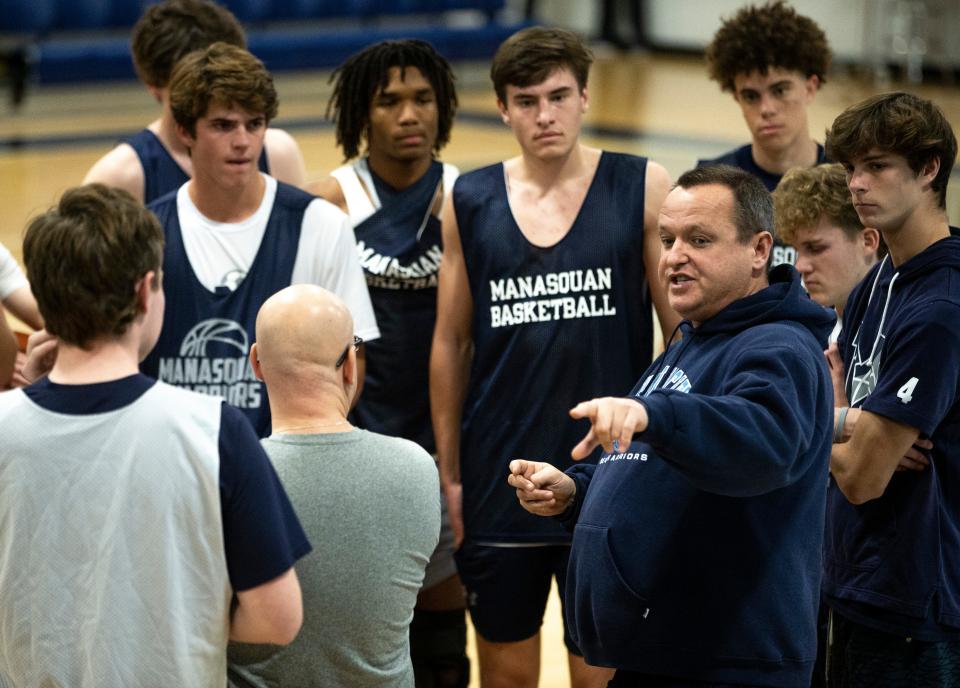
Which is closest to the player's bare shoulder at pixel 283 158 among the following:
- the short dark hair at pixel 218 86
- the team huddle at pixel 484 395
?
the team huddle at pixel 484 395

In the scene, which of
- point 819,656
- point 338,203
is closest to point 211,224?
point 338,203

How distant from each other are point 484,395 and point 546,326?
0.26 metres

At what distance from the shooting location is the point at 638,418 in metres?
2.13

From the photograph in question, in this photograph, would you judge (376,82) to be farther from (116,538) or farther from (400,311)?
(116,538)

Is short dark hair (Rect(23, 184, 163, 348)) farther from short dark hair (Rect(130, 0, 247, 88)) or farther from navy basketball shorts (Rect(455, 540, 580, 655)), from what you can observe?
short dark hair (Rect(130, 0, 247, 88))

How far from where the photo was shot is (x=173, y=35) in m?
4.11

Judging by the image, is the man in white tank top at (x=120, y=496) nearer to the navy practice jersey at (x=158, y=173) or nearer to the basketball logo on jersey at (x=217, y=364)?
the basketball logo on jersey at (x=217, y=364)

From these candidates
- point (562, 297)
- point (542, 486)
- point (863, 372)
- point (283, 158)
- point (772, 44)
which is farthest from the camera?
point (772, 44)

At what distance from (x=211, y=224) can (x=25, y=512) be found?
148cm

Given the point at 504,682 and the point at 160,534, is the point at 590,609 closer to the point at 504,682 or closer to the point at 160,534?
the point at 160,534

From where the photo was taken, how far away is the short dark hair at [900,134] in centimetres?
282

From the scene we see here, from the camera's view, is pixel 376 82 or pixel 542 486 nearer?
pixel 542 486

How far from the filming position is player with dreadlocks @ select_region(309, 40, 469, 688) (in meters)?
3.82

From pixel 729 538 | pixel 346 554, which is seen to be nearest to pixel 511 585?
pixel 729 538
